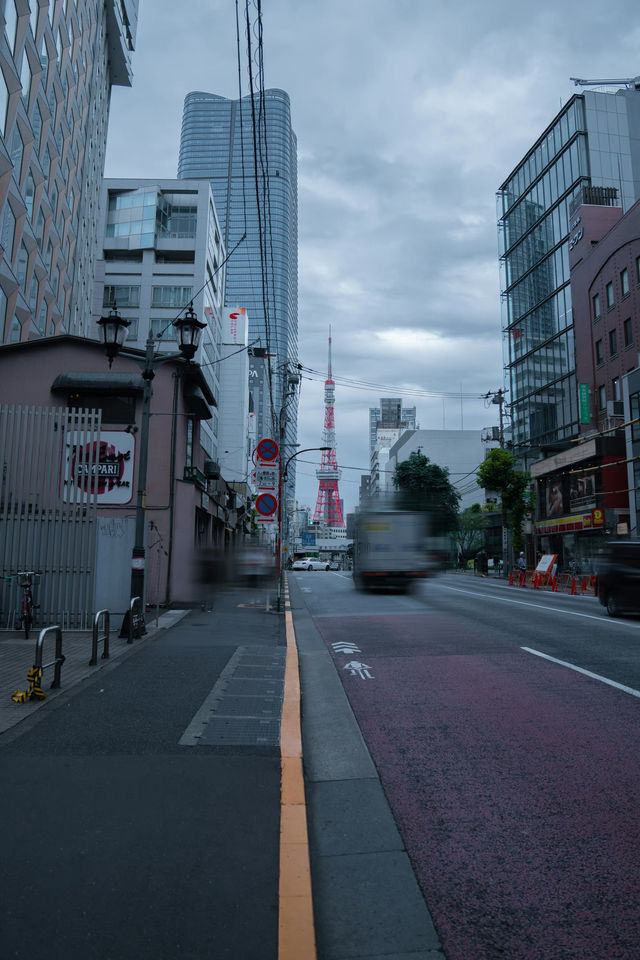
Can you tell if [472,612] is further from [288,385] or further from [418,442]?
[418,442]

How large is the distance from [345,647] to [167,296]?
2059 inches

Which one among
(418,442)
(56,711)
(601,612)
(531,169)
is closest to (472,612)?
(601,612)

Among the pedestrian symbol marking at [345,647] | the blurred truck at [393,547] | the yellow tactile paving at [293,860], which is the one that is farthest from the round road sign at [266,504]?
the yellow tactile paving at [293,860]

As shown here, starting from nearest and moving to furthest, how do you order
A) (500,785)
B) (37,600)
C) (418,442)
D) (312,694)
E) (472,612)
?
(500,785) → (312,694) → (37,600) → (472,612) → (418,442)

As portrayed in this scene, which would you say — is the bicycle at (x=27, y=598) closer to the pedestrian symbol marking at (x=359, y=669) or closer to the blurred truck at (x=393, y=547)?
the pedestrian symbol marking at (x=359, y=669)

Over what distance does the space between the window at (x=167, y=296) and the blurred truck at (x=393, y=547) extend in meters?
49.7

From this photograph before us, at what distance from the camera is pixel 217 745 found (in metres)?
5.80

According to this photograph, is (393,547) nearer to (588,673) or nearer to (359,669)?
(359,669)

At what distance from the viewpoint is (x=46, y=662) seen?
9242mm

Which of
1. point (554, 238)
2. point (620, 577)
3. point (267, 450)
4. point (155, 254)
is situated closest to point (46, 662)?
point (267, 450)

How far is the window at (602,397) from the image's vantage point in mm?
44662

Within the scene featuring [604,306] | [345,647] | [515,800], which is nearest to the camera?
[515,800]

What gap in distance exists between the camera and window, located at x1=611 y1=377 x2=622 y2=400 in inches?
1666

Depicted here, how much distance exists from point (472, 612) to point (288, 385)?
1723 centimetres
